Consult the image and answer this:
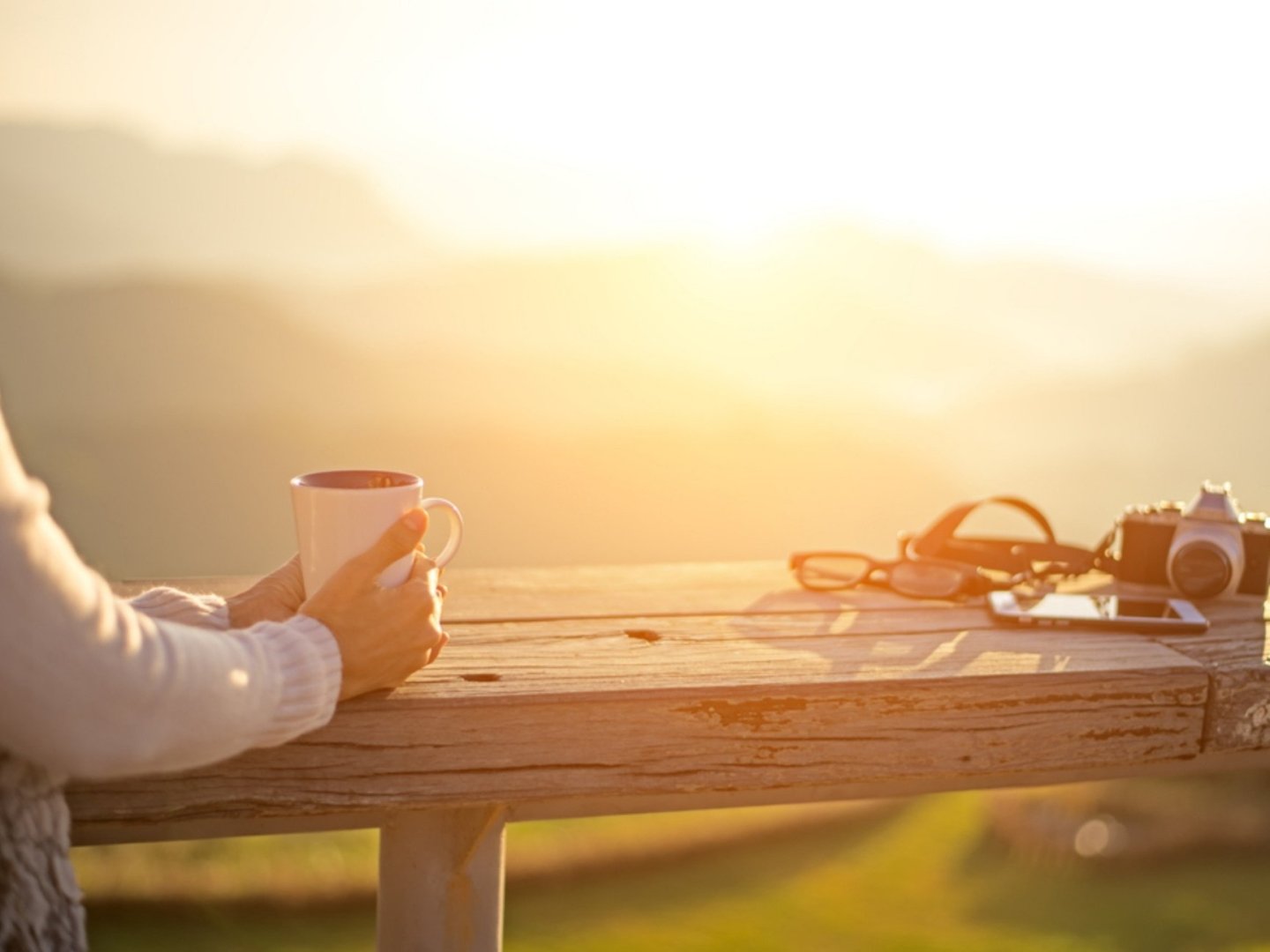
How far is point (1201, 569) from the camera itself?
1.58 m

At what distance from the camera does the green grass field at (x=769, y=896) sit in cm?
338

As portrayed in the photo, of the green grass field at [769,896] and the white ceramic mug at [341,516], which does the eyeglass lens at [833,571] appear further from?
the green grass field at [769,896]

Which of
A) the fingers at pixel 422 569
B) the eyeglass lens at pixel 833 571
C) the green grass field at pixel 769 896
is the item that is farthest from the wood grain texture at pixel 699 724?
the green grass field at pixel 769 896

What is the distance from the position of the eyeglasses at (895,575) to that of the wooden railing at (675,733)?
0.14m

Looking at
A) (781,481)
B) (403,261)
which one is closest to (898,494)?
(781,481)

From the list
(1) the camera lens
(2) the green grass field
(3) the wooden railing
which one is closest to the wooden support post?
(3) the wooden railing

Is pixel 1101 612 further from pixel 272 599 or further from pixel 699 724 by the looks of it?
pixel 272 599

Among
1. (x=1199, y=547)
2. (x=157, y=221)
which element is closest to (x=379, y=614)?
(x=1199, y=547)

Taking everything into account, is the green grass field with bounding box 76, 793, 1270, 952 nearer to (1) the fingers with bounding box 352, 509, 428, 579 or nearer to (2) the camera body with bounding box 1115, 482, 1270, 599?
(2) the camera body with bounding box 1115, 482, 1270, 599

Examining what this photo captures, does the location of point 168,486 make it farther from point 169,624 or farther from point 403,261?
point 169,624

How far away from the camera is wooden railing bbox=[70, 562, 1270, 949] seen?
3.48 feet

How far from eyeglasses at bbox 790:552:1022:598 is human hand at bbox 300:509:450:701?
0.65m

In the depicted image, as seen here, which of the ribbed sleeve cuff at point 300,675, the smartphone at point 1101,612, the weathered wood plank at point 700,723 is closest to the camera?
the ribbed sleeve cuff at point 300,675

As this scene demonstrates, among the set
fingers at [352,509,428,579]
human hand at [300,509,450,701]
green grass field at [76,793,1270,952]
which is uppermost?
fingers at [352,509,428,579]
